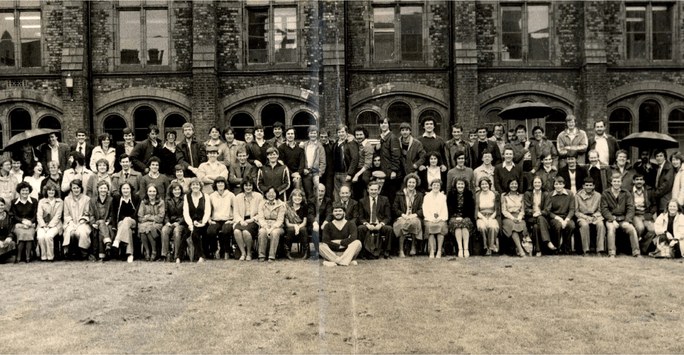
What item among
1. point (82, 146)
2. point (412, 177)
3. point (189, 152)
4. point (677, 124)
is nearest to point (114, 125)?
point (82, 146)

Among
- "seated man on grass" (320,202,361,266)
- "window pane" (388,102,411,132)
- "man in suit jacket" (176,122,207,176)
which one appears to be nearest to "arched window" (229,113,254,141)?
"window pane" (388,102,411,132)

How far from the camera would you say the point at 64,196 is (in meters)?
12.1

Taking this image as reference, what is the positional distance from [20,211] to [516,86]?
13.6m

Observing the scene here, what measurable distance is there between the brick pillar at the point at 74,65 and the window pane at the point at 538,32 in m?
13.0

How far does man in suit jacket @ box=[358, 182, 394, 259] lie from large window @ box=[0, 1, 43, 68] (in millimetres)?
12698

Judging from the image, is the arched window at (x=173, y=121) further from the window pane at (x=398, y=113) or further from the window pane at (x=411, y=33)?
the window pane at (x=411, y=33)

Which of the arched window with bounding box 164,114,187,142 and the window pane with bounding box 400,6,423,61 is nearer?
the arched window with bounding box 164,114,187,142

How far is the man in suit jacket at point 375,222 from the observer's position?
36.5 ft

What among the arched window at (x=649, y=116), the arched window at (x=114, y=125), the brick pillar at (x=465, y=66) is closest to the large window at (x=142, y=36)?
the arched window at (x=114, y=125)

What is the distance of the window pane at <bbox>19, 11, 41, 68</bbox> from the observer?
19266 mm

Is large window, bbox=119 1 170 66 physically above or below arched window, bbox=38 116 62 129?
above

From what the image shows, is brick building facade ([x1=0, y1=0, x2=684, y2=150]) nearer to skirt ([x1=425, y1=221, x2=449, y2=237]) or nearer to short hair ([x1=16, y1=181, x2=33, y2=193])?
short hair ([x1=16, y1=181, x2=33, y2=193])

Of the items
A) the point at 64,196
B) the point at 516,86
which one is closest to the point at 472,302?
the point at 64,196

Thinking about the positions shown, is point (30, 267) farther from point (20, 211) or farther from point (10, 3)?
point (10, 3)
